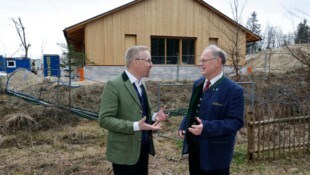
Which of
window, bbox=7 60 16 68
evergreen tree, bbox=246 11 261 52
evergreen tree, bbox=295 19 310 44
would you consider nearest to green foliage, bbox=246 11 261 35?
evergreen tree, bbox=246 11 261 52

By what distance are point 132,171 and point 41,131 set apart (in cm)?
476

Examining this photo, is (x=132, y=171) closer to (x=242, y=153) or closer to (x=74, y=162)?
(x=74, y=162)

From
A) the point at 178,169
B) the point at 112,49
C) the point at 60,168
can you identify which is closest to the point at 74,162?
the point at 60,168

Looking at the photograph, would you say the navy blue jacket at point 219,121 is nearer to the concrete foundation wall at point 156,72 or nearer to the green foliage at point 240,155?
the green foliage at point 240,155

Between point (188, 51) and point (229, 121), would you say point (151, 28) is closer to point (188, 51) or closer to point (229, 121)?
point (188, 51)

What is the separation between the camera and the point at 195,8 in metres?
18.8

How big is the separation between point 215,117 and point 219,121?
9 centimetres

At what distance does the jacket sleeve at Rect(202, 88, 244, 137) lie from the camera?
2221 mm

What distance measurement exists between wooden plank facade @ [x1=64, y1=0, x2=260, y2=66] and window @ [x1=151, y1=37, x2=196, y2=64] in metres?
0.07

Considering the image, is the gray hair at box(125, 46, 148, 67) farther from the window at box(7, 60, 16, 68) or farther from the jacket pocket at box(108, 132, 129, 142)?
the window at box(7, 60, 16, 68)

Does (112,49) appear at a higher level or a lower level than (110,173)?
higher

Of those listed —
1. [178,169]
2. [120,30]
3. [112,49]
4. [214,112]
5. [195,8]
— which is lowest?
[178,169]

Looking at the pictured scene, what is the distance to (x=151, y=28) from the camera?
58.2ft

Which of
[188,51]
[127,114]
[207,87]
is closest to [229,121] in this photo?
[207,87]
